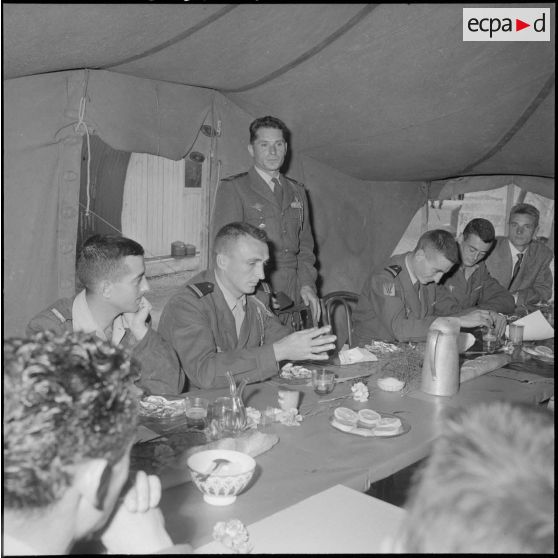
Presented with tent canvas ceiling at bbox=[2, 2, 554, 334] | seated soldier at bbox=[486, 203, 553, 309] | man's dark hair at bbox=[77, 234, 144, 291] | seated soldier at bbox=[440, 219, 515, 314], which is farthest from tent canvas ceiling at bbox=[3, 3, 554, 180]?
man's dark hair at bbox=[77, 234, 144, 291]

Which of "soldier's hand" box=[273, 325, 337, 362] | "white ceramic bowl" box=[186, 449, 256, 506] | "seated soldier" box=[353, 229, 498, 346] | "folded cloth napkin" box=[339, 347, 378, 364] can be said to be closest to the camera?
"white ceramic bowl" box=[186, 449, 256, 506]

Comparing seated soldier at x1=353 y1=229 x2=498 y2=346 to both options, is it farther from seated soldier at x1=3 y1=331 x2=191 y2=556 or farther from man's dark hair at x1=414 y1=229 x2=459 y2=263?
seated soldier at x1=3 y1=331 x2=191 y2=556

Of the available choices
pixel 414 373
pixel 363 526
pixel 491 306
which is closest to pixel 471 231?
pixel 491 306

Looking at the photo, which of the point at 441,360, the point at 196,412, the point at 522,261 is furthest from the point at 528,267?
the point at 196,412

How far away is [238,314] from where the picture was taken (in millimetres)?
3105

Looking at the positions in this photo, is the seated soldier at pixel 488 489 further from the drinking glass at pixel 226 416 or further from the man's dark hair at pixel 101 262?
the man's dark hair at pixel 101 262

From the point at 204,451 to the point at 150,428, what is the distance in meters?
0.42

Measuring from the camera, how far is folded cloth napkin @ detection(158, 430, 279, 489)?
5.48 feet

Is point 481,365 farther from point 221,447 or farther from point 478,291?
point 478,291

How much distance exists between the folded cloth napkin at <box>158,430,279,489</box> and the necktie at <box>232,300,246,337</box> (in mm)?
1125

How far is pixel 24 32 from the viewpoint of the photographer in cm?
278

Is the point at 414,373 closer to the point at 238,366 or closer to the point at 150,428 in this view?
the point at 238,366

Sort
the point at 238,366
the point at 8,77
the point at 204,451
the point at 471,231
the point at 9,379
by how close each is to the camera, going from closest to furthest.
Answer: the point at 9,379 < the point at 204,451 < the point at 238,366 < the point at 8,77 < the point at 471,231

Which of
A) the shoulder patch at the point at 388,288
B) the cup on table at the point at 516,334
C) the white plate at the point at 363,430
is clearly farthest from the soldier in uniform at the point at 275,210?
the white plate at the point at 363,430
